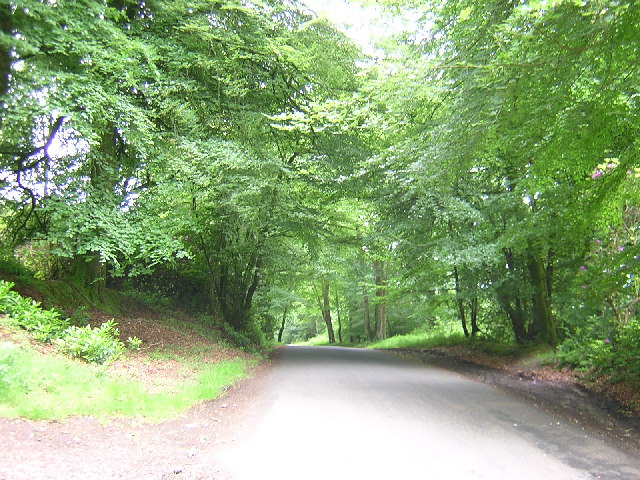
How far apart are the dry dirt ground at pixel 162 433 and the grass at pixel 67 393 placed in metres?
0.20

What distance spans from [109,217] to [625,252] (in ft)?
30.4

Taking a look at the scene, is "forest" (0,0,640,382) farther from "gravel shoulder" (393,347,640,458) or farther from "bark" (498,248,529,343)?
"gravel shoulder" (393,347,640,458)

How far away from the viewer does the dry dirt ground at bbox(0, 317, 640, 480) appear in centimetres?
375

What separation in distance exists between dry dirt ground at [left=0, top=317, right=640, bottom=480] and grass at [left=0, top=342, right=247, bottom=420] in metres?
0.20

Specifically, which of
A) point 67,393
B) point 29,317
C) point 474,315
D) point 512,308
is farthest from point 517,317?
point 29,317

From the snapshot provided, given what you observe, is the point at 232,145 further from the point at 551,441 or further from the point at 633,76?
the point at 551,441

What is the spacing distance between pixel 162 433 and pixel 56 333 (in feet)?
11.6

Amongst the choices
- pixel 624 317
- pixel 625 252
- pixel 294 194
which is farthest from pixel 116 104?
pixel 624 317

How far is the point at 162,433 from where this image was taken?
508cm

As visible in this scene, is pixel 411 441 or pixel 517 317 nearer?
pixel 411 441

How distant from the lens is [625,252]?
22.4 feet

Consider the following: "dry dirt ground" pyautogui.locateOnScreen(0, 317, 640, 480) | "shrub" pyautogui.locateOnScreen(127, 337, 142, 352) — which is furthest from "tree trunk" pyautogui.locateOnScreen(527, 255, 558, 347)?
"shrub" pyautogui.locateOnScreen(127, 337, 142, 352)

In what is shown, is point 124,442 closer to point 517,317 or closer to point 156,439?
point 156,439

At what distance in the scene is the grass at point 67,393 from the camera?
15.6 feet
